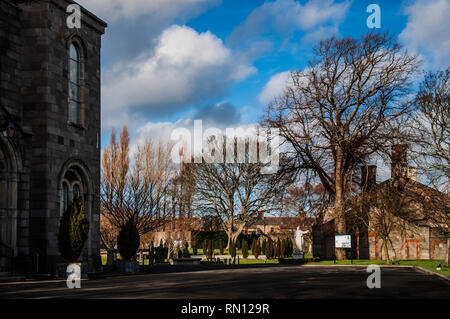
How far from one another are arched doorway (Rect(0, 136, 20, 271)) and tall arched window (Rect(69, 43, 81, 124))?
4.57m

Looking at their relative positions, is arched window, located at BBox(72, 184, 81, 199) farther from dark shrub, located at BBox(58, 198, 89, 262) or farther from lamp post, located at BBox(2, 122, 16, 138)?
lamp post, located at BBox(2, 122, 16, 138)

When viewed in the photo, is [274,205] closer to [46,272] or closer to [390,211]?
[390,211]

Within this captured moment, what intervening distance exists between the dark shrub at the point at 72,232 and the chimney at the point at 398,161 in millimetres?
22047

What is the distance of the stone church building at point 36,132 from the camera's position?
22.8 metres

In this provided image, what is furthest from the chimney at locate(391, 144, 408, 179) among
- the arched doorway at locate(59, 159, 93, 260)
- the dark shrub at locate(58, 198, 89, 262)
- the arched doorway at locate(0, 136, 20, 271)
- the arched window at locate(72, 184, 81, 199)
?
the arched doorway at locate(0, 136, 20, 271)

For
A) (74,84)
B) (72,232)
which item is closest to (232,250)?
(74,84)

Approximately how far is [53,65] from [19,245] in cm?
825

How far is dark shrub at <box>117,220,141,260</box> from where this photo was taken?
2795cm

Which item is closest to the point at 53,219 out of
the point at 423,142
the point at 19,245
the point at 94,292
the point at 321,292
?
the point at 19,245

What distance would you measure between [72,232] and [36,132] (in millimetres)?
4858

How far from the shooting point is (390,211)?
40.6m

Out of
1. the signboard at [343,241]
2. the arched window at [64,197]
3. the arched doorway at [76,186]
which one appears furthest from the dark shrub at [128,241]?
the signboard at [343,241]

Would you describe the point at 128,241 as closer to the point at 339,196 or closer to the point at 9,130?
the point at 9,130

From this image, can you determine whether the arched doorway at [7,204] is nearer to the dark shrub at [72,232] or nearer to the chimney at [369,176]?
the dark shrub at [72,232]
